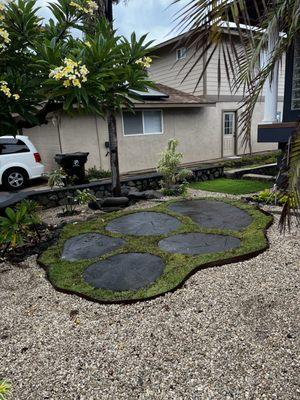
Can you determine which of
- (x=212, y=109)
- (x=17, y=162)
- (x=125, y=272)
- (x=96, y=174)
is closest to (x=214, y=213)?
(x=125, y=272)

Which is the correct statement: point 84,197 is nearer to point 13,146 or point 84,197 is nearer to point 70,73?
point 13,146

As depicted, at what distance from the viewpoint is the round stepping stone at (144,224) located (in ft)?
16.1

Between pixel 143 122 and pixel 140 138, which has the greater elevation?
pixel 143 122

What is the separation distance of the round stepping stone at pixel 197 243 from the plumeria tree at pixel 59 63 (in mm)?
2046

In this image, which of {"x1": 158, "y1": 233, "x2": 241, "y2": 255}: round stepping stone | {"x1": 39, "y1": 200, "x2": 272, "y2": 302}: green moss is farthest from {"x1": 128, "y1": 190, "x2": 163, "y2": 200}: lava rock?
{"x1": 158, "y1": 233, "x2": 241, "y2": 255}: round stepping stone

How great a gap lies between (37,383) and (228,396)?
4.24ft

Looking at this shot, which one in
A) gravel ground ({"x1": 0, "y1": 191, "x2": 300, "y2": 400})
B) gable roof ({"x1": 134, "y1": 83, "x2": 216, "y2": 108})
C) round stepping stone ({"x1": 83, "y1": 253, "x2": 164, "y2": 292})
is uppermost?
gable roof ({"x1": 134, "y1": 83, "x2": 216, "y2": 108})

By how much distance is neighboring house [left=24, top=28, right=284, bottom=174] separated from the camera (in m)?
10.2

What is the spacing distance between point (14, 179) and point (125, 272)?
676cm

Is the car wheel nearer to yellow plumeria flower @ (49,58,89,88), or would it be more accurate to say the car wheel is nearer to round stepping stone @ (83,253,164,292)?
round stepping stone @ (83,253,164,292)

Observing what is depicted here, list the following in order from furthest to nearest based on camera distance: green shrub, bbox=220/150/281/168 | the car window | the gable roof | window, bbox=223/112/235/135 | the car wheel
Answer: window, bbox=223/112/235/135 < green shrub, bbox=220/150/281/168 < the gable roof < the car wheel < the car window

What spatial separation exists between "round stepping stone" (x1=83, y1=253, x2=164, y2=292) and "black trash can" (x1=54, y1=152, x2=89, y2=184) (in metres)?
5.08

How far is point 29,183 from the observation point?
9609mm

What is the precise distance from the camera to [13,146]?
28.7 ft
